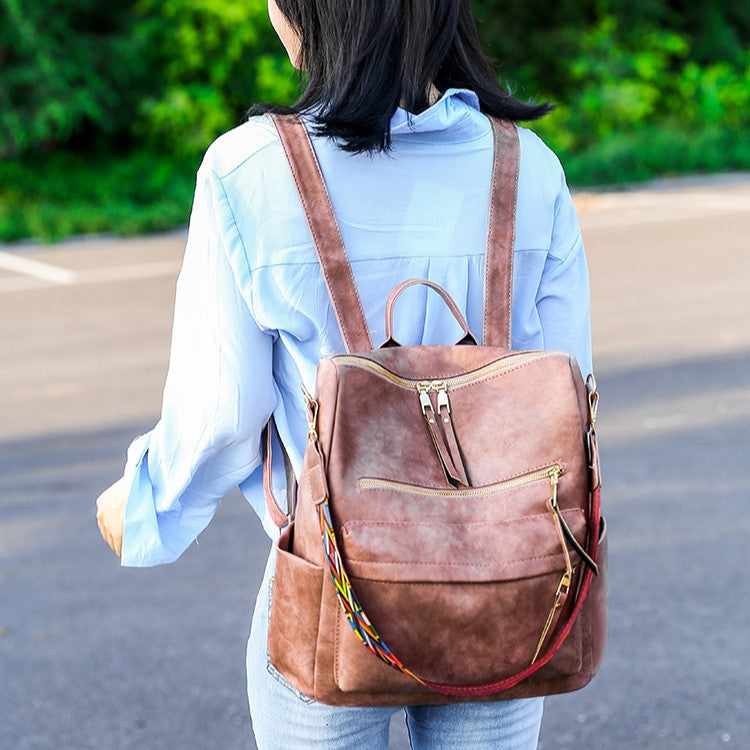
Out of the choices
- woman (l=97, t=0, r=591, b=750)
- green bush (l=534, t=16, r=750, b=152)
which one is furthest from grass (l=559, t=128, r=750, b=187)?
woman (l=97, t=0, r=591, b=750)

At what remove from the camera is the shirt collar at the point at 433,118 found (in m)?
1.59

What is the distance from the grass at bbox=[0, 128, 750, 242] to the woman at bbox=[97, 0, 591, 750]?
39.3 feet

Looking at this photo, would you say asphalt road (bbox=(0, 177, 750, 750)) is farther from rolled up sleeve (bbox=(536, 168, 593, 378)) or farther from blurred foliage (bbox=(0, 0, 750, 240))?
blurred foliage (bbox=(0, 0, 750, 240))

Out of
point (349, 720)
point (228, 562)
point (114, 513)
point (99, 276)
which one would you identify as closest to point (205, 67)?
point (99, 276)

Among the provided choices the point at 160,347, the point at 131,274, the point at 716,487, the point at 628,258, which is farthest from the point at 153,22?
the point at 716,487

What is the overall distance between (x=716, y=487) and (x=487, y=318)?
3.87 metres

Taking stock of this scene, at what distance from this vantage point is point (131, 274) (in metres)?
10.9

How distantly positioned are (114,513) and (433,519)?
0.51 m

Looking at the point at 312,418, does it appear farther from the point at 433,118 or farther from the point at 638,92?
the point at 638,92

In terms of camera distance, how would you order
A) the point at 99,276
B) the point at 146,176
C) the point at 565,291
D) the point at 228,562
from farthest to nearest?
the point at 146,176, the point at 99,276, the point at 228,562, the point at 565,291

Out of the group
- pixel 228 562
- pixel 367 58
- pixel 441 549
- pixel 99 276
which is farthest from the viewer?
pixel 99 276

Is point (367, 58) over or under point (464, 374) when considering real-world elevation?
over

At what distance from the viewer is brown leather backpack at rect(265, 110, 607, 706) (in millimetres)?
1458

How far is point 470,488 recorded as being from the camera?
58.4 inches
